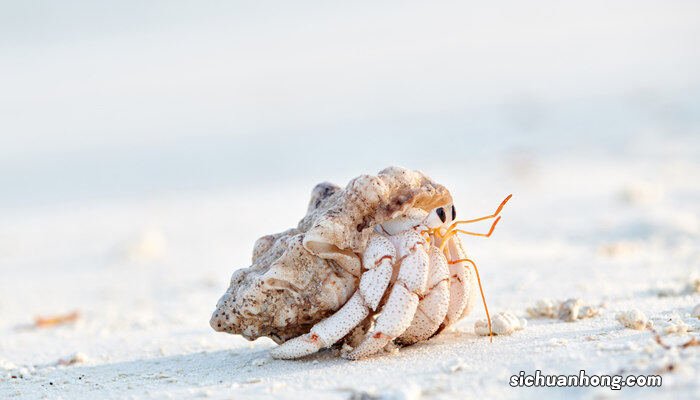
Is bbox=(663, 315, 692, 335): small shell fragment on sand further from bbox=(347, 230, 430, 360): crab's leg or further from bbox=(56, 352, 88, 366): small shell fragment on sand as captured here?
bbox=(56, 352, 88, 366): small shell fragment on sand

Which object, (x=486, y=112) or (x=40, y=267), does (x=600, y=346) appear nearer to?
(x=40, y=267)

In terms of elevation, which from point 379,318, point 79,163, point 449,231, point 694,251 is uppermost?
point 79,163

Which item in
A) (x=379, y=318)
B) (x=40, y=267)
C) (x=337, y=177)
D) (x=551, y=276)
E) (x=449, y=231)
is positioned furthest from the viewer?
(x=337, y=177)

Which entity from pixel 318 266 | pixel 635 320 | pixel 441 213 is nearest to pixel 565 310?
pixel 635 320

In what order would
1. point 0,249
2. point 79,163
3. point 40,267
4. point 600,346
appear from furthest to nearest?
point 79,163 → point 0,249 → point 40,267 → point 600,346

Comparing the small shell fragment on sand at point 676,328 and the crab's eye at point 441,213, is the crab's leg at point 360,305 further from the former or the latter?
the small shell fragment on sand at point 676,328

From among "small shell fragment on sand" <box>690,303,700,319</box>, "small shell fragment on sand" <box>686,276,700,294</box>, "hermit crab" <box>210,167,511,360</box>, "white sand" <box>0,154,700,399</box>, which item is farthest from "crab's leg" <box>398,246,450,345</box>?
"small shell fragment on sand" <box>686,276,700,294</box>

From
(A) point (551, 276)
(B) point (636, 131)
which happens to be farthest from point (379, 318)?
(B) point (636, 131)

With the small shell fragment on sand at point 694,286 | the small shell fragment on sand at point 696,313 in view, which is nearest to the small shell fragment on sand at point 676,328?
the small shell fragment on sand at point 696,313
